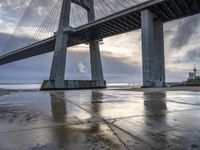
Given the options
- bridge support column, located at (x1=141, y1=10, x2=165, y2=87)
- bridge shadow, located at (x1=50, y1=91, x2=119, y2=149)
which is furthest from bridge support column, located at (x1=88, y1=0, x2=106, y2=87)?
bridge shadow, located at (x1=50, y1=91, x2=119, y2=149)

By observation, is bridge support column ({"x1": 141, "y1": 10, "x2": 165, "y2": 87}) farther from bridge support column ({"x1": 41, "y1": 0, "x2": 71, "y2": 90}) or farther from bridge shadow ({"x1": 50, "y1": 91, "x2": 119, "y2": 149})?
bridge shadow ({"x1": 50, "y1": 91, "x2": 119, "y2": 149})

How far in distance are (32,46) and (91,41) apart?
9.64 m

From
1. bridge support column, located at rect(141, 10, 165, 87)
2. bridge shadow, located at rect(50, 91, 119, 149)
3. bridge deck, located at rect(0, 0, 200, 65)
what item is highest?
bridge deck, located at rect(0, 0, 200, 65)

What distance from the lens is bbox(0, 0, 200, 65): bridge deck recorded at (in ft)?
66.2

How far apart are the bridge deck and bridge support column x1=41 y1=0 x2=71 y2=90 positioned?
1.98 m

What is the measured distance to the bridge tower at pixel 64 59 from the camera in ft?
85.8

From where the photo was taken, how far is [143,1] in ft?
66.0

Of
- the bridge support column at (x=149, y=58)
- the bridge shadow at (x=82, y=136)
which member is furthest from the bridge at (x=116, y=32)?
the bridge shadow at (x=82, y=136)

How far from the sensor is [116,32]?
1171 inches

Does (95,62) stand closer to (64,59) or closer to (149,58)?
(64,59)

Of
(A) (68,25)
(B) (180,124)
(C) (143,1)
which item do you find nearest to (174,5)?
(C) (143,1)

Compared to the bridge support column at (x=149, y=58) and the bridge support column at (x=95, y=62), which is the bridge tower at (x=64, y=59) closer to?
the bridge support column at (x=95, y=62)

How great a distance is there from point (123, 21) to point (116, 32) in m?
4.66

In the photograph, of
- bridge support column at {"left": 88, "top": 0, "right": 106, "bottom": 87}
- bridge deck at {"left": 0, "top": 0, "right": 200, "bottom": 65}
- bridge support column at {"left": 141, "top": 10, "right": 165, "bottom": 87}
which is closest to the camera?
bridge support column at {"left": 141, "top": 10, "right": 165, "bottom": 87}
